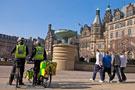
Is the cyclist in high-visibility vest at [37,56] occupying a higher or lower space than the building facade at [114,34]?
lower

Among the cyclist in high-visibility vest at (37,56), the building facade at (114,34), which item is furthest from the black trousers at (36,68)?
the building facade at (114,34)

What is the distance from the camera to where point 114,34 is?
49.3m

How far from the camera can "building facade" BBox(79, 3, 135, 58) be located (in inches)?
1470

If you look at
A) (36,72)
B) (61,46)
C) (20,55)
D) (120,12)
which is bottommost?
(36,72)

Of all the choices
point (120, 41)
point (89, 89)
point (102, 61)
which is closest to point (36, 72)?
point (89, 89)

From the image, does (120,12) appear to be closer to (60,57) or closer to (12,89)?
(60,57)

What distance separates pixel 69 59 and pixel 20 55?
910 cm

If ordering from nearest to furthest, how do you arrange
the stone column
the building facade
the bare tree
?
1. the stone column
2. the bare tree
3. the building facade

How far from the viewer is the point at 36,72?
5.56 metres

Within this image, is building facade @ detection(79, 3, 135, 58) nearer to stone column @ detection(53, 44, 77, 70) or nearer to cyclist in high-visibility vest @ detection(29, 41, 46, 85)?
stone column @ detection(53, 44, 77, 70)

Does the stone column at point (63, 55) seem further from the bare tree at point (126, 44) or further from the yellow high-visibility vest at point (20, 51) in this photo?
the bare tree at point (126, 44)

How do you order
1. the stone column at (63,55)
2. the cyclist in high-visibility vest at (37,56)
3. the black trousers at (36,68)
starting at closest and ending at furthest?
the black trousers at (36,68) < the cyclist in high-visibility vest at (37,56) < the stone column at (63,55)

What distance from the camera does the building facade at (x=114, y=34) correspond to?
123 feet

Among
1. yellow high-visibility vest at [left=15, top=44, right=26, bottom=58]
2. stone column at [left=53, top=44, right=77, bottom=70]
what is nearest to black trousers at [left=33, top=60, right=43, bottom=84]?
yellow high-visibility vest at [left=15, top=44, right=26, bottom=58]
